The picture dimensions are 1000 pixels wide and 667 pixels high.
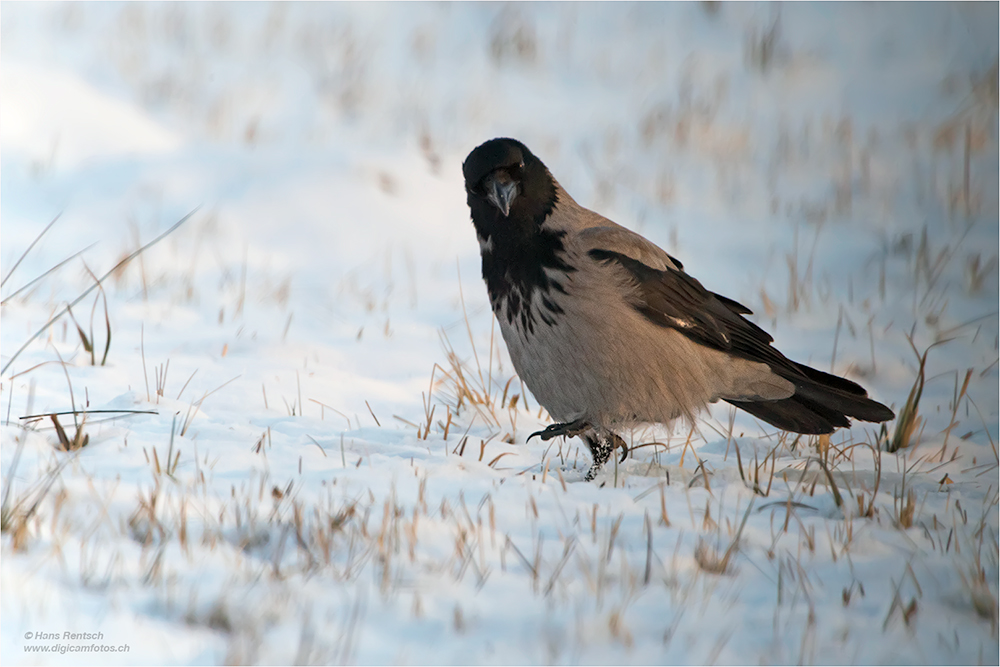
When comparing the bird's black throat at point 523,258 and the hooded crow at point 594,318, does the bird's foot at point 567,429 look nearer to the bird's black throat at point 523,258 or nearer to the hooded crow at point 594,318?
the hooded crow at point 594,318

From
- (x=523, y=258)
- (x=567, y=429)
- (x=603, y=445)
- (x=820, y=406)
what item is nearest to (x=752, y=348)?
(x=820, y=406)

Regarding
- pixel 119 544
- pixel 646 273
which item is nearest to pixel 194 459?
pixel 119 544

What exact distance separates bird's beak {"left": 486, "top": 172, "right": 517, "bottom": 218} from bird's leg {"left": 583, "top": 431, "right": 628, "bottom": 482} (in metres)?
0.81

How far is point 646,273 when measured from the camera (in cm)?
323

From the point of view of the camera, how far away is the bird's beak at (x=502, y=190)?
309 cm

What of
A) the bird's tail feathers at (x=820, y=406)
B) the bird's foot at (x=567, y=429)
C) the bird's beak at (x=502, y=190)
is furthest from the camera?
the bird's tail feathers at (x=820, y=406)

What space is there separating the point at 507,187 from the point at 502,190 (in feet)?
0.08

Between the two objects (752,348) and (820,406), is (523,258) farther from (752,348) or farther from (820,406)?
(820,406)

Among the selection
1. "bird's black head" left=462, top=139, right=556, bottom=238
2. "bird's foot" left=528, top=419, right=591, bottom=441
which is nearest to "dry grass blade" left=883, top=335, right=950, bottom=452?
"bird's foot" left=528, top=419, right=591, bottom=441

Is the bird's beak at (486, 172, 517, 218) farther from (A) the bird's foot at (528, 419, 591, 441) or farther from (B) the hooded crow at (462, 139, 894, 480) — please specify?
(A) the bird's foot at (528, 419, 591, 441)

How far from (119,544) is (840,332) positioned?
3289mm

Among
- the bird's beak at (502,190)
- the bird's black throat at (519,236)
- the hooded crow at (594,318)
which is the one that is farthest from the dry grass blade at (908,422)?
the bird's beak at (502,190)

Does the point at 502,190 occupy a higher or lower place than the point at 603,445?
higher

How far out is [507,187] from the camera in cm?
312
